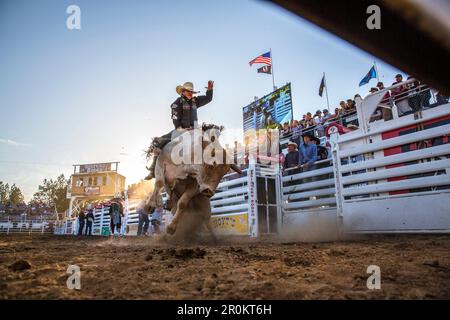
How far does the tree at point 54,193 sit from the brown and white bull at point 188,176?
50.4 metres

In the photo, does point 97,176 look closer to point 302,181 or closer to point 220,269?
point 302,181

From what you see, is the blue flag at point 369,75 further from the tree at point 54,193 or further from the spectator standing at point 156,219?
the tree at point 54,193

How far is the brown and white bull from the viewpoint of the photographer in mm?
5296

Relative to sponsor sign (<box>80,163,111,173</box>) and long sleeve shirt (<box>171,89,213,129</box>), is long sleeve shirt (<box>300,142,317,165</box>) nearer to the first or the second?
long sleeve shirt (<box>171,89,213,129</box>)

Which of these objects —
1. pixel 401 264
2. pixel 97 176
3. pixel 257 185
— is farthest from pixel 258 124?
pixel 97 176

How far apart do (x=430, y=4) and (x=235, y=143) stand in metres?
11.9

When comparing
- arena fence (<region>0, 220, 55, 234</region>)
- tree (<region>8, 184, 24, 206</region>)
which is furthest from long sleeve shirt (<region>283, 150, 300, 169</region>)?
tree (<region>8, 184, 24, 206</region>)

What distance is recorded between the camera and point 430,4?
0.46 metres

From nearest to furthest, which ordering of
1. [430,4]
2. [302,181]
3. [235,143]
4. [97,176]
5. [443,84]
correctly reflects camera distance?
[430,4]
[443,84]
[302,181]
[235,143]
[97,176]

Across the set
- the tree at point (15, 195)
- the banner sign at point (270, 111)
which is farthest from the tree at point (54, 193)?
the banner sign at point (270, 111)

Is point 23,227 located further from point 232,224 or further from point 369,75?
point 369,75

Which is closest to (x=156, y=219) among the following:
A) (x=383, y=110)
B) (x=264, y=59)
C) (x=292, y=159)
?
(x=292, y=159)

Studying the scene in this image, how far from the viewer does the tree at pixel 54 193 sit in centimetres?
5012

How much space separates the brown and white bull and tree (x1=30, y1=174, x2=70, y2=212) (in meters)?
50.4
